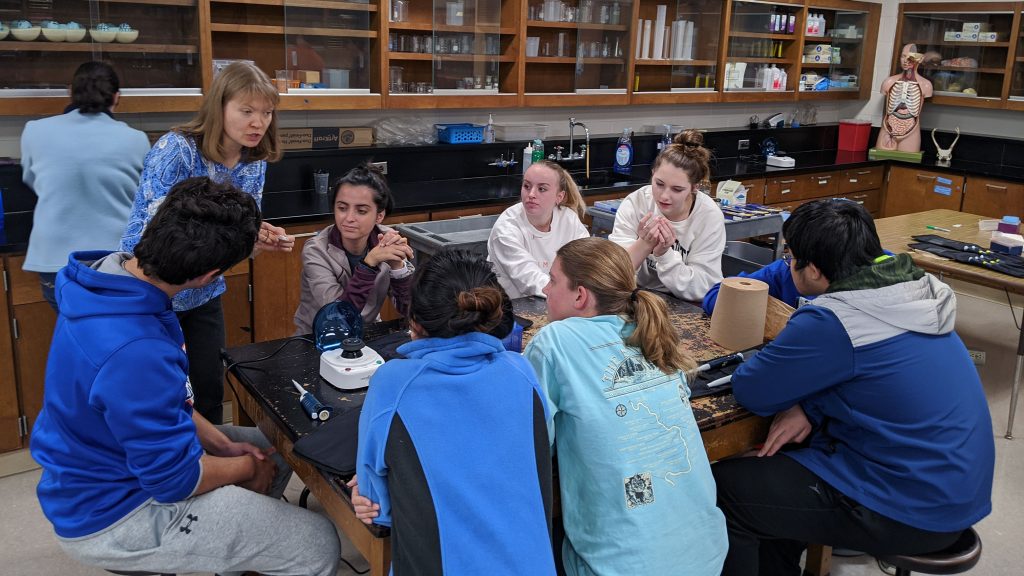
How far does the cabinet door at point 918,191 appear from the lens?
6270mm

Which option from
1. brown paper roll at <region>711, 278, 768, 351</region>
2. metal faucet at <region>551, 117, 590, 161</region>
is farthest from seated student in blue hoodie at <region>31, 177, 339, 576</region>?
metal faucet at <region>551, 117, 590, 161</region>

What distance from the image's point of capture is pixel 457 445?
1.46m

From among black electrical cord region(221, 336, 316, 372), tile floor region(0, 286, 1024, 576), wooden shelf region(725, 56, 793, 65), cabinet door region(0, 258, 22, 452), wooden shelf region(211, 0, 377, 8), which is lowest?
tile floor region(0, 286, 1024, 576)

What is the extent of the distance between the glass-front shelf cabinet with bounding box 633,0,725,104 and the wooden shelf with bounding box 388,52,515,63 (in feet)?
3.46

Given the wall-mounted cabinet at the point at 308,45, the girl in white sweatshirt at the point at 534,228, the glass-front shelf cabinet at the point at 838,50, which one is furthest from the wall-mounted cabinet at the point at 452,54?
the glass-front shelf cabinet at the point at 838,50

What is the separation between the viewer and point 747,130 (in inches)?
258

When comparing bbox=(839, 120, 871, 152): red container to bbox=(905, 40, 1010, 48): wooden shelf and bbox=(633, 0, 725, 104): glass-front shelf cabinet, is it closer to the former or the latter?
bbox=(905, 40, 1010, 48): wooden shelf

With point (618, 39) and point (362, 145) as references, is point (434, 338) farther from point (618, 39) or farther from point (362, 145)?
point (618, 39)

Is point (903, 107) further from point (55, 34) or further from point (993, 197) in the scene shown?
point (55, 34)

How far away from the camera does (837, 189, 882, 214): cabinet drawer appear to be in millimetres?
6594

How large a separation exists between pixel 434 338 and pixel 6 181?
9.66 ft

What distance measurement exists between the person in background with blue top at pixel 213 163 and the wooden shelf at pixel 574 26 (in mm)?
2505

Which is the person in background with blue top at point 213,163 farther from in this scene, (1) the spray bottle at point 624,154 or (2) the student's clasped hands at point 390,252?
(1) the spray bottle at point 624,154

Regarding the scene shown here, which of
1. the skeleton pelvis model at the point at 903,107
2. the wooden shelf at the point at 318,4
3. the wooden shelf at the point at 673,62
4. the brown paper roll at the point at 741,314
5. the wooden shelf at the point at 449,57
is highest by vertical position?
the wooden shelf at the point at 318,4
